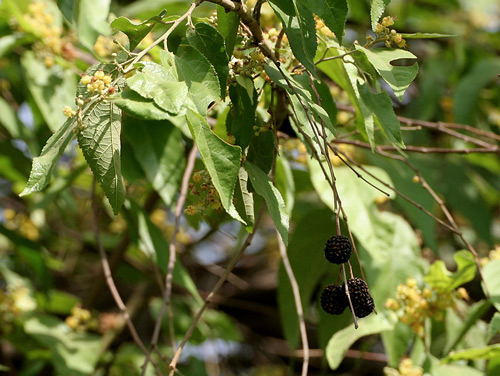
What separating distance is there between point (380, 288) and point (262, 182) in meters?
0.60

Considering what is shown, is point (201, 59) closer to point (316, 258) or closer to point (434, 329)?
point (316, 258)

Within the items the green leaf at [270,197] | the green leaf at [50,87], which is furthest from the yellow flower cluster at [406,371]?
the green leaf at [50,87]

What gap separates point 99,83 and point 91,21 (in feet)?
2.21

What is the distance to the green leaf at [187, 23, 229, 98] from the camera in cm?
77

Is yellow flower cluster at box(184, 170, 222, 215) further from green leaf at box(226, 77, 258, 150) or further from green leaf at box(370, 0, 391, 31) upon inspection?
green leaf at box(370, 0, 391, 31)

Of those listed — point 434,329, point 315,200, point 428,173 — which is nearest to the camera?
point 434,329

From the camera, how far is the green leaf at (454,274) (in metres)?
1.17

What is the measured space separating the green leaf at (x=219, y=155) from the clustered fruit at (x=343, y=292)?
162mm

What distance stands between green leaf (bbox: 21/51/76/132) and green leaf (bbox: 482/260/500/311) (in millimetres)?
916

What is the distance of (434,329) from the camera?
4.58 ft

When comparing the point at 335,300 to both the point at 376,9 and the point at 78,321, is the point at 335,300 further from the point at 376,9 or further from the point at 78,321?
the point at 78,321

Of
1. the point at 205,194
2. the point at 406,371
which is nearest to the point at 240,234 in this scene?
the point at 406,371

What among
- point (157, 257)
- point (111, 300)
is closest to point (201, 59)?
point (157, 257)

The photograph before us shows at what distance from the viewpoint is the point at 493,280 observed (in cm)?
117
